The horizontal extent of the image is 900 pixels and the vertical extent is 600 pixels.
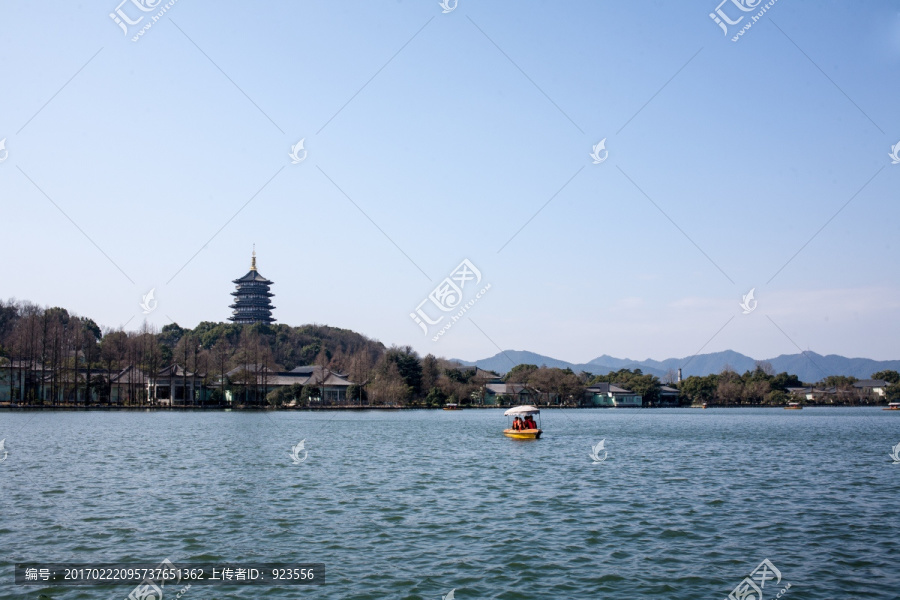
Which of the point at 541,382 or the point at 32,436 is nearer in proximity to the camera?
the point at 32,436

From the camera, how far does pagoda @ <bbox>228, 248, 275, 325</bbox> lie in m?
144

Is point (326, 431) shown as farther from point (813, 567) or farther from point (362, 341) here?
point (362, 341)

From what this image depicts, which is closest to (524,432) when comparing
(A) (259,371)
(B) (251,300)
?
(A) (259,371)

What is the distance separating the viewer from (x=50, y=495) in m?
17.7

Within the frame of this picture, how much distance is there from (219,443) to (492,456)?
1349 centimetres

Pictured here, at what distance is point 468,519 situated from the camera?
50.5 ft

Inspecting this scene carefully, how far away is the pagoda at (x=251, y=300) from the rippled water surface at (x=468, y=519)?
117027 millimetres

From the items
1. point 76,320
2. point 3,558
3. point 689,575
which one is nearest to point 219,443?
point 3,558

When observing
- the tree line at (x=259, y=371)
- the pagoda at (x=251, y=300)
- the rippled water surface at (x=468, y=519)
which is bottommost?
the rippled water surface at (x=468, y=519)
